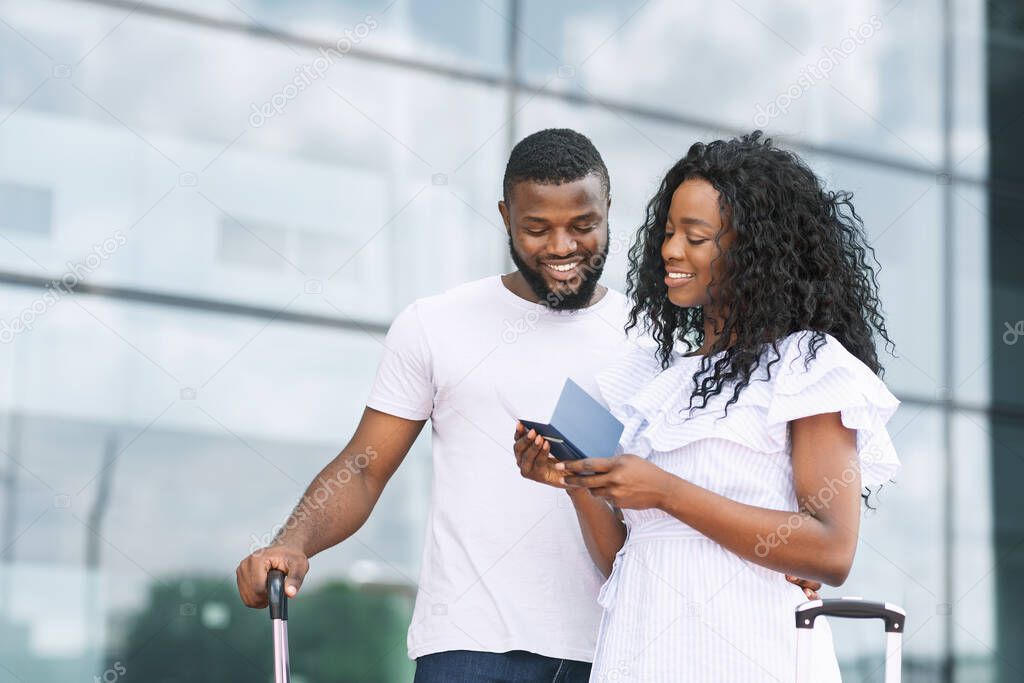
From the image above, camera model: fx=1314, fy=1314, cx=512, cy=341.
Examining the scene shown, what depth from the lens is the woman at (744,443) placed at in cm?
191

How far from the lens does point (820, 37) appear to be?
21.5ft

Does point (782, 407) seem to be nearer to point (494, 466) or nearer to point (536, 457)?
point (536, 457)

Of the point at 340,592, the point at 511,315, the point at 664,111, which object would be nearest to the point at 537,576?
the point at 511,315

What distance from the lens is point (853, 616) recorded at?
1740 mm

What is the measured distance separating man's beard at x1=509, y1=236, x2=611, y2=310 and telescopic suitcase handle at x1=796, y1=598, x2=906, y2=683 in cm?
107

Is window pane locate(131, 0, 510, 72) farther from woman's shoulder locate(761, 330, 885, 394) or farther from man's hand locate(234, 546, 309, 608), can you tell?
woman's shoulder locate(761, 330, 885, 394)

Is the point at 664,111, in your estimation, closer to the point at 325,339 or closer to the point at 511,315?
the point at 325,339

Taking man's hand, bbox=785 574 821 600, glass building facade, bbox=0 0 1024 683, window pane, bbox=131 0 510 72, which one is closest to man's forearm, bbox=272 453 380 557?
man's hand, bbox=785 574 821 600

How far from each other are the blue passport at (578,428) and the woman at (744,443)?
1.2 inches

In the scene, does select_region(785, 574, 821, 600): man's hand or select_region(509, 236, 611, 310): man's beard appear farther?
select_region(509, 236, 611, 310): man's beard

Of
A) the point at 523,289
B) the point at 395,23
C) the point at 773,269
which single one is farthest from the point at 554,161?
the point at 395,23

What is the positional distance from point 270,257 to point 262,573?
329cm

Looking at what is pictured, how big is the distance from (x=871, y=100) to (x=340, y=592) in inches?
143

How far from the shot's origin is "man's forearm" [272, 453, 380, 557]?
8.44 ft
